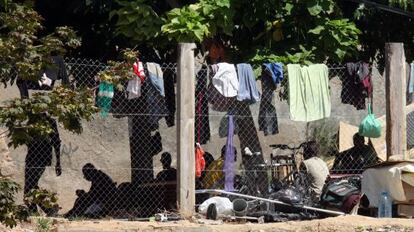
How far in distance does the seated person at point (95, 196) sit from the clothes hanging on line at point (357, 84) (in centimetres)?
357

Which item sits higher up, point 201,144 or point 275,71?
point 275,71

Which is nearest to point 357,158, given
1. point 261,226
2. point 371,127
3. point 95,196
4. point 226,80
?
point 371,127

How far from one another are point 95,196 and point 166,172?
108cm

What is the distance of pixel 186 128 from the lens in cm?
1004

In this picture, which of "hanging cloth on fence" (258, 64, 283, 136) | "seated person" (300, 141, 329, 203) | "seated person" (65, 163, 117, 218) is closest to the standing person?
"seated person" (65, 163, 117, 218)

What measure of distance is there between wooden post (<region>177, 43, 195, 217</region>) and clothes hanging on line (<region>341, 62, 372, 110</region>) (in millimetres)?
2262

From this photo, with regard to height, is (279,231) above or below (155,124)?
below

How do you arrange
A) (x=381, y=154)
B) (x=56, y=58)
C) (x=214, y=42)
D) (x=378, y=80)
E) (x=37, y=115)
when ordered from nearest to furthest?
(x=37, y=115)
(x=56, y=58)
(x=214, y=42)
(x=381, y=154)
(x=378, y=80)

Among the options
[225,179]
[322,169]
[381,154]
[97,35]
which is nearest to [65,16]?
[97,35]

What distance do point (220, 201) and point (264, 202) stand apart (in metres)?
0.55

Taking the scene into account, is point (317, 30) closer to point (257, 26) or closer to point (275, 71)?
point (275, 71)

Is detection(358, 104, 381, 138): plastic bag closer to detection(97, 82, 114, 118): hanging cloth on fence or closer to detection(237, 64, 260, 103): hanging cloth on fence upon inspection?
detection(237, 64, 260, 103): hanging cloth on fence

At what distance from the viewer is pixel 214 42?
11734mm

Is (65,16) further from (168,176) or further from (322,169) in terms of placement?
(322,169)
